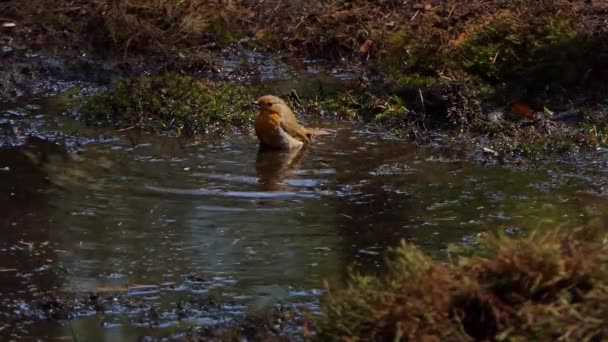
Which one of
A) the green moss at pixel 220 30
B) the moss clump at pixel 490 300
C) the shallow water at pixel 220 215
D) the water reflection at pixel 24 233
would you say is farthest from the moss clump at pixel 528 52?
the moss clump at pixel 490 300

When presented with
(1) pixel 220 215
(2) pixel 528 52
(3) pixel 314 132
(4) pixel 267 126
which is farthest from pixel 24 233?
(2) pixel 528 52

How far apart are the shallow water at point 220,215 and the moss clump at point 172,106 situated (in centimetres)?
40

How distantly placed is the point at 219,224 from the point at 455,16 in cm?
595

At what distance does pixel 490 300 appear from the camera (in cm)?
484

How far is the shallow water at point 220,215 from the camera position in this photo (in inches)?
244

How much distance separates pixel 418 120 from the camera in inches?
402

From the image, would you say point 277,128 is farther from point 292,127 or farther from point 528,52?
point 528,52

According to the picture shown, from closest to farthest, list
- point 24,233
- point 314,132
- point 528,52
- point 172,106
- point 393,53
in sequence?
point 24,233
point 314,132
point 172,106
point 528,52
point 393,53

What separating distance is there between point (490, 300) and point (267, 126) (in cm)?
488

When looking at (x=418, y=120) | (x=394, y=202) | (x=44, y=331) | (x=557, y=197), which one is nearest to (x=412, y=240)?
(x=394, y=202)

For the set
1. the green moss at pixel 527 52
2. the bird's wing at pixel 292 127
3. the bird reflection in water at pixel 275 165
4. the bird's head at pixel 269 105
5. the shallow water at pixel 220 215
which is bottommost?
the bird reflection in water at pixel 275 165

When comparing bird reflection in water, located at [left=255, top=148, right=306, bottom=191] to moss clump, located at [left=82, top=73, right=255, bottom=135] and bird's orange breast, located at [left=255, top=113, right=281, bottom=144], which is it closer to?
bird's orange breast, located at [left=255, top=113, right=281, bottom=144]

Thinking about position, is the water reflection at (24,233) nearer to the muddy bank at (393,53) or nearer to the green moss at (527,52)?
the muddy bank at (393,53)

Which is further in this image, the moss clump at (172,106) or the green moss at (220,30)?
the green moss at (220,30)
